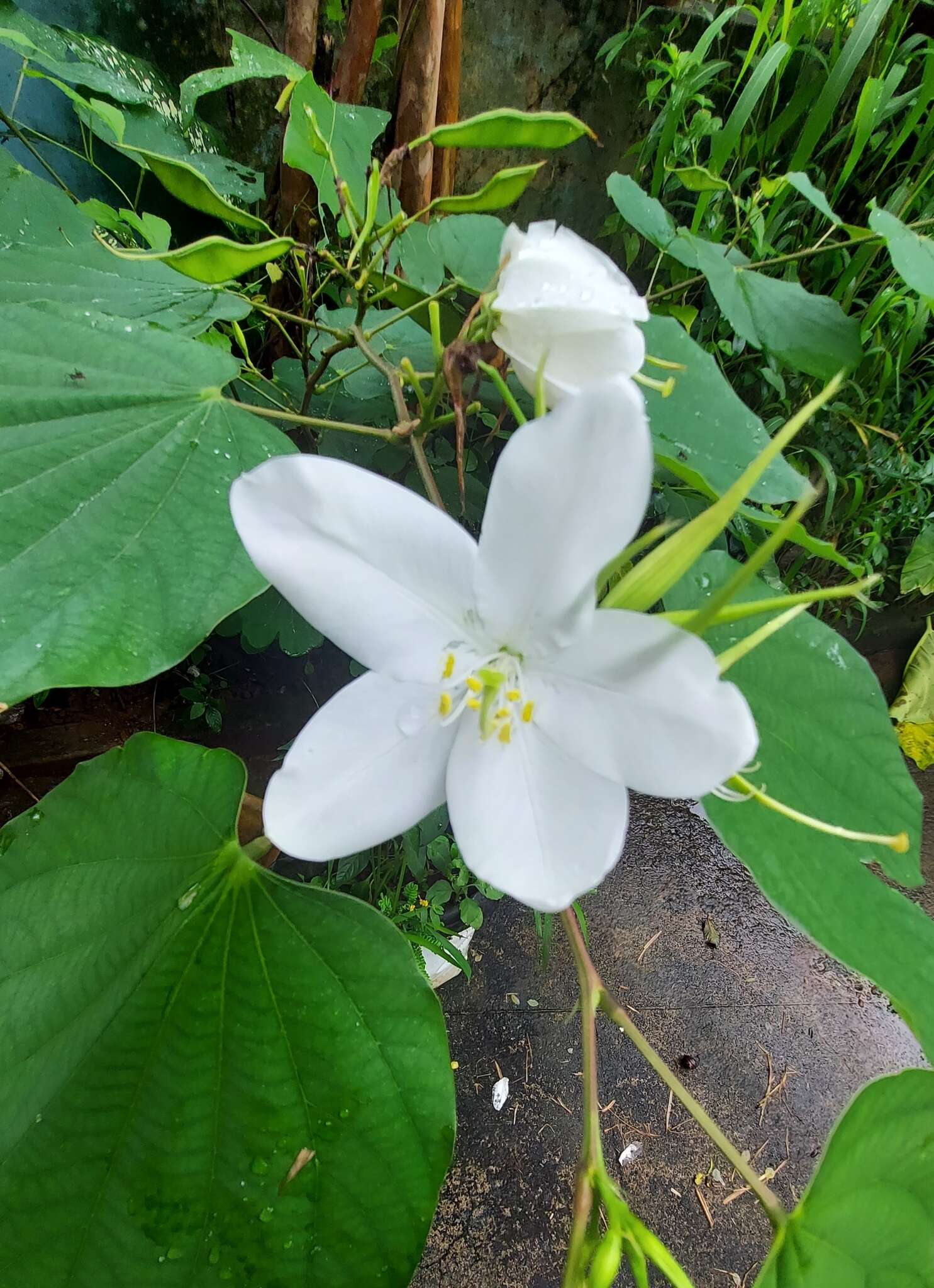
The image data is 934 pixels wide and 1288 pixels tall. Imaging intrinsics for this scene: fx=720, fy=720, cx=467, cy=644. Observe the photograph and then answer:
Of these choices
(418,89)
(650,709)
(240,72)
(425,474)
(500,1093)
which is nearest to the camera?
(650,709)

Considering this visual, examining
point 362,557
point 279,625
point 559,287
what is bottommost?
point 279,625

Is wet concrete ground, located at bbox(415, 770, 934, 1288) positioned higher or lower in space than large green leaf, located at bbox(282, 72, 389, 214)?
lower

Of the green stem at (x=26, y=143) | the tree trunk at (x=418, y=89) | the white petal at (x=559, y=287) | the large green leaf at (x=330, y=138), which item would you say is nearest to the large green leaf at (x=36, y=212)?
the green stem at (x=26, y=143)

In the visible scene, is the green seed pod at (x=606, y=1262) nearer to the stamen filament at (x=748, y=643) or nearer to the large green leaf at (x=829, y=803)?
the large green leaf at (x=829, y=803)

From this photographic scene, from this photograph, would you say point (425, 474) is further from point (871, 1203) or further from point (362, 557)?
point (871, 1203)

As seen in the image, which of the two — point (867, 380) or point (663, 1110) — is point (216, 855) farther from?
point (867, 380)

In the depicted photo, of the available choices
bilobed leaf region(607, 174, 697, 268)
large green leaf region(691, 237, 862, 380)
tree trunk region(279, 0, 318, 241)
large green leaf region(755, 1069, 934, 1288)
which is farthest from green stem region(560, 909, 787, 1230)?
tree trunk region(279, 0, 318, 241)

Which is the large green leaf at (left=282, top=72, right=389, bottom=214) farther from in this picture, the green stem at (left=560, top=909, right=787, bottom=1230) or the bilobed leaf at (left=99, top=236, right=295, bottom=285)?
the green stem at (left=560, top=909, right=787, bottom=1230)

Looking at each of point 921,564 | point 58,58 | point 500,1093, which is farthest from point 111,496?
point 921,564
